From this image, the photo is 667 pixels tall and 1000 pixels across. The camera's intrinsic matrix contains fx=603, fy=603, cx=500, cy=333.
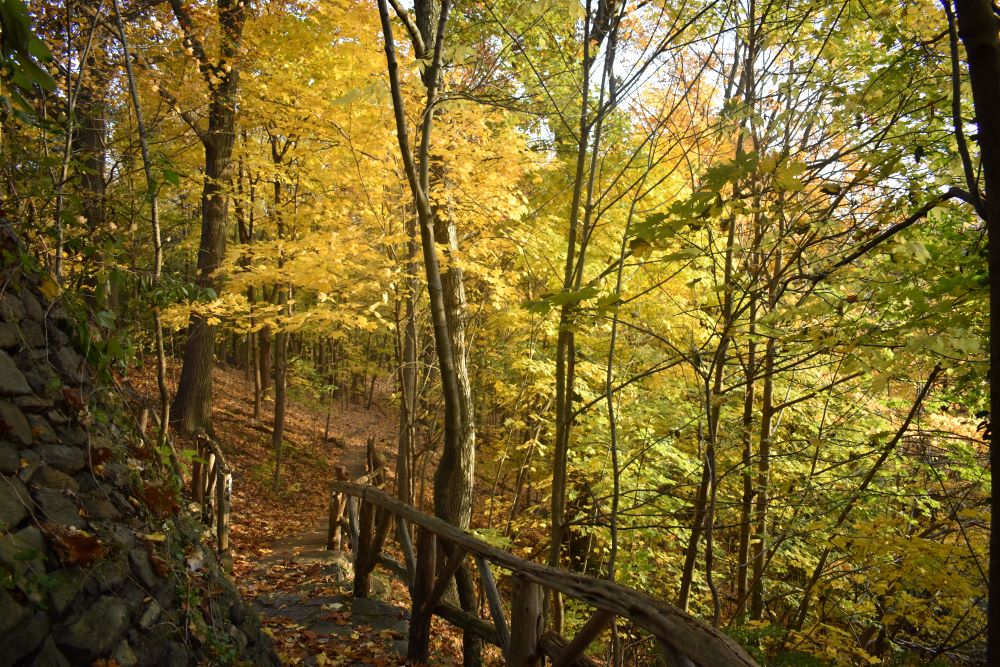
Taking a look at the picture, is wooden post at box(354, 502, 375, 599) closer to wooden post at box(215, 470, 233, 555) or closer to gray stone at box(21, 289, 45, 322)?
wooden post at box(215, 470, 233, 555)

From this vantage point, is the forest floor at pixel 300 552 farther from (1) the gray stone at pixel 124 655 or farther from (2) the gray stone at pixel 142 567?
(1) the gray stone at pixel 124 655

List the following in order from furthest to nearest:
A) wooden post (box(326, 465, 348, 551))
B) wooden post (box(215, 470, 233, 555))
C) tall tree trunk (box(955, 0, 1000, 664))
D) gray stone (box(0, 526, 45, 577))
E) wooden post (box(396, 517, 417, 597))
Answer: wooden post (box(326, 465, 348, 551)) → wooden post (box(215, 470, 233, 555)) → wooden post (box(396, 517, 417, 597)) → gray stone (box(0, 526, 45, 577)) → tall tree trunk (box(955, 0, 1000, 664))

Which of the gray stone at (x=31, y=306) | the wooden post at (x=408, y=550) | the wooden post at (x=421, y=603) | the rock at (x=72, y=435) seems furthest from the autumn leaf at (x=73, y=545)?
the wooden post at (x=408, y=550)

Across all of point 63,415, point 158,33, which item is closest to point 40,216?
point 63,415

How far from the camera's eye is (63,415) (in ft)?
9.99

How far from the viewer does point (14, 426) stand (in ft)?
8.68

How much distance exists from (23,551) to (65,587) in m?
0.23

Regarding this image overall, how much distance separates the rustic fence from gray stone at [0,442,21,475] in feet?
7.33

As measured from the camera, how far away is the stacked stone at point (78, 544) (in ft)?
7.42

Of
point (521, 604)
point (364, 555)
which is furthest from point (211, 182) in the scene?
point (521, 604)

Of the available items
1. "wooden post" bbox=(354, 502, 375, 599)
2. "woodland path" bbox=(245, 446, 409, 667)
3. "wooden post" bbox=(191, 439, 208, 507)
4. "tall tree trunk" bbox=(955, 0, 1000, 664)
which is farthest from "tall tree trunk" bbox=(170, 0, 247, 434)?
"tall tree trunk" bbox=(955, 0, 1000, 664)

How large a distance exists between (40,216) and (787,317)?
14.7 ft

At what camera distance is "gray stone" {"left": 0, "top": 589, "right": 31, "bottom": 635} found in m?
2.06

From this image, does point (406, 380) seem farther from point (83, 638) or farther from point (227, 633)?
point (83, 638)
